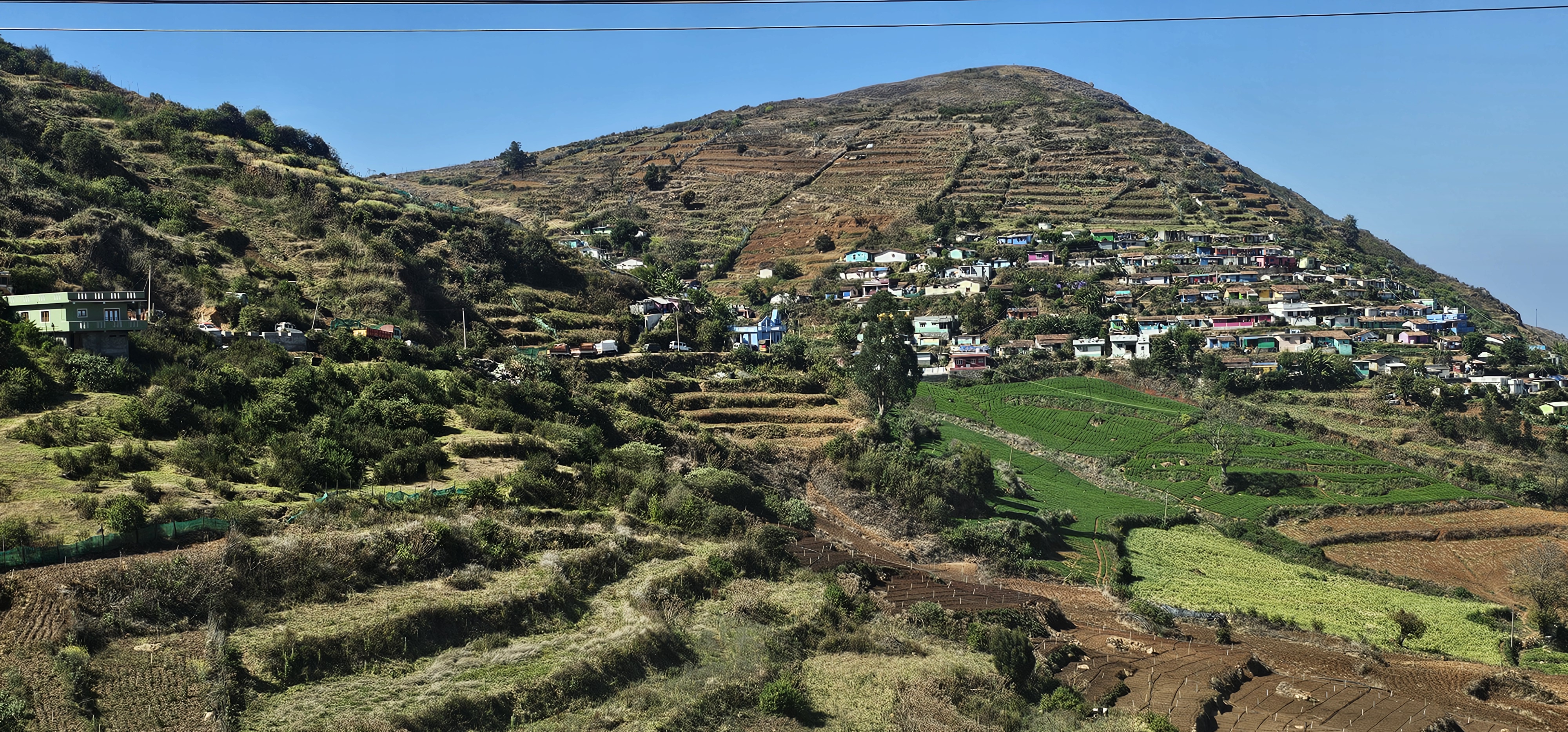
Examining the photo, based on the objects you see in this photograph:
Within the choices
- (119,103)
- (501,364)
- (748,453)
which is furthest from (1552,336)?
(119,103)

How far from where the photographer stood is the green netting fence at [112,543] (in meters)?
15.3

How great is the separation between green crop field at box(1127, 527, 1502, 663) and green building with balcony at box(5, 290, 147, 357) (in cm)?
2781

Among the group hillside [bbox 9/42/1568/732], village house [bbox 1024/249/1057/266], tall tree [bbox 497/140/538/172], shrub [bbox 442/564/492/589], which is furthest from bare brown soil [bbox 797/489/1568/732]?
tall tree [bbox 497/140/538/172]

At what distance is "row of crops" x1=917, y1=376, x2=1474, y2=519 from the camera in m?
40.9

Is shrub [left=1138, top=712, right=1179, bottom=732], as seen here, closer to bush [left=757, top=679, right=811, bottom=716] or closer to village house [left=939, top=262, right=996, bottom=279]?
bush [left=757, top=679, right=811, bottom=716]

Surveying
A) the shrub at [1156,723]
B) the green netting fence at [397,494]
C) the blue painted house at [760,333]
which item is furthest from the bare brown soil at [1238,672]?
the blue painted house at [760,333]

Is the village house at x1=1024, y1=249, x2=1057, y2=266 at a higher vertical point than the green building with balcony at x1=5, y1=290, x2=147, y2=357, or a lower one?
higher

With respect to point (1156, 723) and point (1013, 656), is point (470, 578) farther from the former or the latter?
point (1156, 723)

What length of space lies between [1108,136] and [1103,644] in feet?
296

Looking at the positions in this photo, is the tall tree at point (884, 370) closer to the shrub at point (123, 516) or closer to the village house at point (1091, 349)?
the village house at point (1091, 349)

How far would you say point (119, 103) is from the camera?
4950 cm

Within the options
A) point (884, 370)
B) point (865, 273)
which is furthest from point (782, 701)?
point (865, 273)

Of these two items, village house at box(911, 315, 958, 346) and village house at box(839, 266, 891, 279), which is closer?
village house at box(911, 315, 958, 346)

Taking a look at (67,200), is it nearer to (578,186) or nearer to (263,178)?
(263,178)
